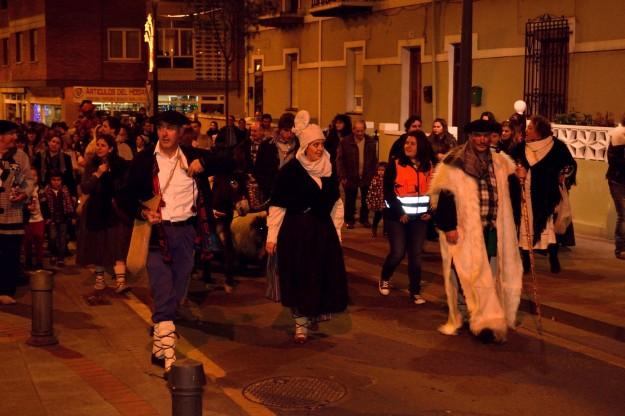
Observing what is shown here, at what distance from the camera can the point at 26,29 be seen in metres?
51.2

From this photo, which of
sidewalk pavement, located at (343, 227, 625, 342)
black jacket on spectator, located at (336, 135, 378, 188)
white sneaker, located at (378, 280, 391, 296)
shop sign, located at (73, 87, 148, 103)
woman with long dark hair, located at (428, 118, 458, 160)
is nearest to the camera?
sidewalk pavement, located at (343, 227, 625, 342)

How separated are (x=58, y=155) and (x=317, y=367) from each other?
701cm

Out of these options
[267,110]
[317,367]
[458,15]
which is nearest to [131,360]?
[317,367]

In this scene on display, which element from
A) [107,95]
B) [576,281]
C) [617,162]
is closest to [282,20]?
[107,95]

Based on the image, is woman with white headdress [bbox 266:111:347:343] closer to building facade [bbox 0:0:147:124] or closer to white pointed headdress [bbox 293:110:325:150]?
white pointed headdress [bbox 293:110:325:150]

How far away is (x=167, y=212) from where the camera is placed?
7.51 meters

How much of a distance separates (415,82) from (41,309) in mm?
15750

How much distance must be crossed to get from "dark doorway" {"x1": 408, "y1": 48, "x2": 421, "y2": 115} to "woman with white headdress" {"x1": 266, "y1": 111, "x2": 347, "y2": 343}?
14.3 meters

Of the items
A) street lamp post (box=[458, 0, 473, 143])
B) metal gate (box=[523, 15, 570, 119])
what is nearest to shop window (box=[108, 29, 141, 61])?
metal gate (box=[523, 15, 570, 119])

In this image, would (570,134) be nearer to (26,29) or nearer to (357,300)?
(357,300)

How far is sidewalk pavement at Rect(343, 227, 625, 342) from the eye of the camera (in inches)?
374

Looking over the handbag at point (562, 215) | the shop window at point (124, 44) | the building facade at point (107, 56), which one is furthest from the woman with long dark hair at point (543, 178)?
the shop window at point (124, 44)

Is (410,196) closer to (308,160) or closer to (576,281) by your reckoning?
(308,160)

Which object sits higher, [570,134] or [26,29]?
[26,29]
